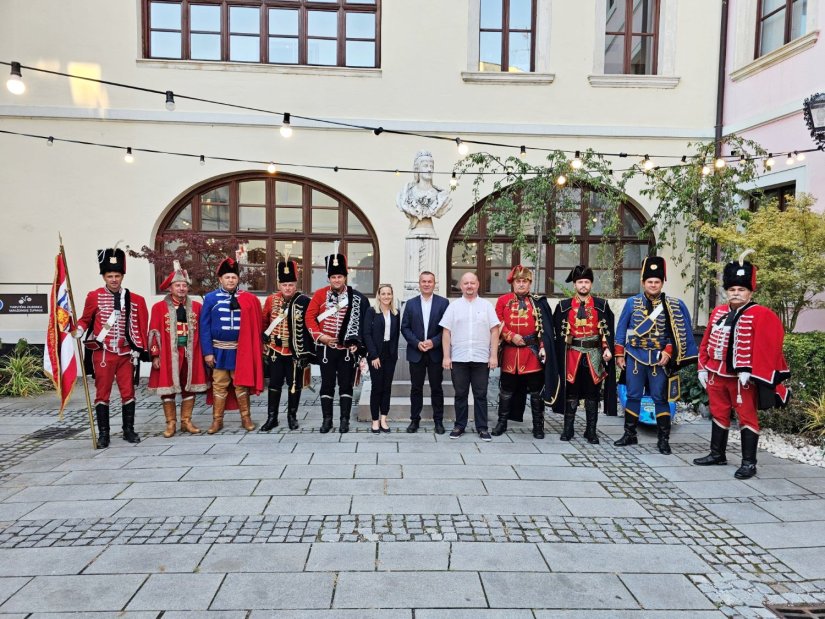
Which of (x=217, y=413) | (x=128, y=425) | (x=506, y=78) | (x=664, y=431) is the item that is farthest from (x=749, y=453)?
(x=506, y=78)

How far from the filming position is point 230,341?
5703 millimetres

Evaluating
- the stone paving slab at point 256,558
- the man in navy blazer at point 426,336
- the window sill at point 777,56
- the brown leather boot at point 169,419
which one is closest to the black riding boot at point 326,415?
the man in navy blazer at point 426,336

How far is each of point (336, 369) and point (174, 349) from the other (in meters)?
1.73

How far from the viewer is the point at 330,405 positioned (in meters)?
5.84

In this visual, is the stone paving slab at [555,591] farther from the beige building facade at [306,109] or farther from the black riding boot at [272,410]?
the beige building facade at [306,109]

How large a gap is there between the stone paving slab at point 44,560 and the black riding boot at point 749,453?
196 inches

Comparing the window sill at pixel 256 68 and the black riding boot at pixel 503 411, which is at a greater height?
the window sill at pixel 256 68

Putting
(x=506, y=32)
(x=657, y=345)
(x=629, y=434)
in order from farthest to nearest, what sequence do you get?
(x=506, y=32) < (x=629, y=434) < (x=657, y=345)

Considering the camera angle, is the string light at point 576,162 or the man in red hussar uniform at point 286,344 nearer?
the man in red hussar uniform at point 286,344

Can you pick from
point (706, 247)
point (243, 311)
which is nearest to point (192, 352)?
point (243, 311)

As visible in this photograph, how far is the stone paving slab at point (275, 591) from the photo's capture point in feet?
8.71

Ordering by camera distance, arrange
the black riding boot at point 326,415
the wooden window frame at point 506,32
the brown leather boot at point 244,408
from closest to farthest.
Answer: the black riding boot at point 326,415 < the brown leather boot at point 244,408 < the wooden window frame at point 506,32

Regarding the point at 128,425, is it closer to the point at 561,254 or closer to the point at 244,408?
the point at 244,408

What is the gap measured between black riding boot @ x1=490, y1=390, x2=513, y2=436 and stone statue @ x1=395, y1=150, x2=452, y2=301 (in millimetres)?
2000
